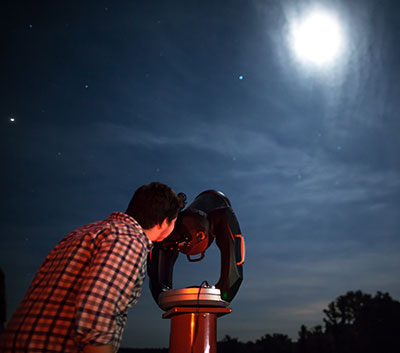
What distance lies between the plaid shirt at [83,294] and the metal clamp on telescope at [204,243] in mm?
1267

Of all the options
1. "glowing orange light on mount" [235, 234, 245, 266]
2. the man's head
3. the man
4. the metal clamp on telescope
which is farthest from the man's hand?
"glowing orange light on mount" [235, 234, 245, 266]

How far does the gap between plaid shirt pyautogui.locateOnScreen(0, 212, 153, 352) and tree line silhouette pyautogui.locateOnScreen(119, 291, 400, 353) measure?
2377cm

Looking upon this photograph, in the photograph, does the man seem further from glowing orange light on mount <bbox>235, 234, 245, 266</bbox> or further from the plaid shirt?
glowing orange light on mount <bbox>235, 234, 245, 266</bbox>

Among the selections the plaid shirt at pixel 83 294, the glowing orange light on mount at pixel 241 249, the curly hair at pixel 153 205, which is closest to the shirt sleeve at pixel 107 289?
the plaid shirt at pixel 83 294

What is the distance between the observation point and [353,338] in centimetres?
2820

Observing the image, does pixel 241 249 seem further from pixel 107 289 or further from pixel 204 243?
pixel 107 289

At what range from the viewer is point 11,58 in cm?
838

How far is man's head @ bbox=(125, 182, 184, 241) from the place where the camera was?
1559 millimetres

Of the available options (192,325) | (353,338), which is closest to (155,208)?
(192,325)

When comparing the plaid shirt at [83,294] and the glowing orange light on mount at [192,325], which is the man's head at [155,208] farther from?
the glowing orange light on mount at [192,325]

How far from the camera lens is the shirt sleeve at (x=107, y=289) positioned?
3.59 feet

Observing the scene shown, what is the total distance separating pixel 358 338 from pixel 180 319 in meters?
30.2

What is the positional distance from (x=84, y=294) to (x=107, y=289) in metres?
0.07

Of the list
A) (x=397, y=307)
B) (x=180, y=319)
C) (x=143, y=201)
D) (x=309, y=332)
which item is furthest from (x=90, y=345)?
(x=309, y=332)
